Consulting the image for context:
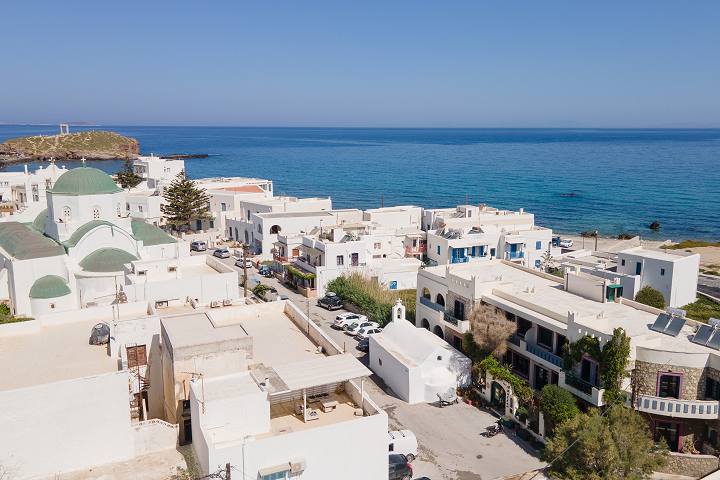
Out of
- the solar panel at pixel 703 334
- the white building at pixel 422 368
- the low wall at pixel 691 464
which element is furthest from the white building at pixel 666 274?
the low wall at pixel 691 464

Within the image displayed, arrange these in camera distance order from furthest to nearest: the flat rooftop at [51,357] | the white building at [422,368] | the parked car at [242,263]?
1. the parked car at [242,263]
2. the white building at [422,368]
3. the flat rooftop at [51,357]

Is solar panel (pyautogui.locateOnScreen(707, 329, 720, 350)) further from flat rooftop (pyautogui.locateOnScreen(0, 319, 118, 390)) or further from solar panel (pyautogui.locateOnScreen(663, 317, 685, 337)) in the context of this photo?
flat rooftop (pyautogui.locateOnScreen(0, 319, 118, 390))

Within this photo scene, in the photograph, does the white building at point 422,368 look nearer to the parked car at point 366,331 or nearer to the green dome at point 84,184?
the parked car at point 366,331

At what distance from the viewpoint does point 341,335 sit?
3375cm

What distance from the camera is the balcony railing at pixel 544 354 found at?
77.6ft

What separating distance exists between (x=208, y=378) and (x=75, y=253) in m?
19.8

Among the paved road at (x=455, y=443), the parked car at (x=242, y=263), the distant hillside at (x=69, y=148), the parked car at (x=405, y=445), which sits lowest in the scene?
the paved road at (x=455, y=443)

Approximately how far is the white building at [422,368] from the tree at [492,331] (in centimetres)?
121

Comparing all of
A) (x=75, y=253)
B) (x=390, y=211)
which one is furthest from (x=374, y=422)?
(x=390, y=211)

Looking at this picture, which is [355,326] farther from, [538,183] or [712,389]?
[538,183]

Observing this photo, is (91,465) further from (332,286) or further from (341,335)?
(332,286)

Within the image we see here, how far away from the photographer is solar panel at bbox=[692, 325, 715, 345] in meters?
21.2

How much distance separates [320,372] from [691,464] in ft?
44.8

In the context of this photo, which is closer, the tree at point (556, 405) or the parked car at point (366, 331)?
the tree at point (556, 405)
